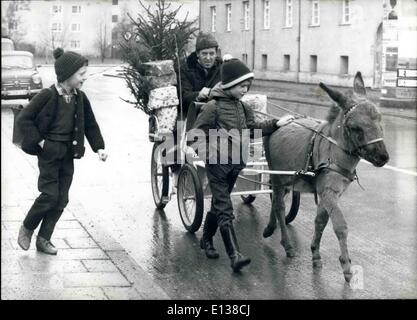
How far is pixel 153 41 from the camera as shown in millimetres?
9984

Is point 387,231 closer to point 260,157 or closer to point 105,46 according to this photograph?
point 260,157

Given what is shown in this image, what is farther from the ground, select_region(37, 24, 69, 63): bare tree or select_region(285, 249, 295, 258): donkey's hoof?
select_region(37, 24, 69, 63): bare tree

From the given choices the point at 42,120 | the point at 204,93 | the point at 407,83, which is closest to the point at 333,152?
the point at 204,93

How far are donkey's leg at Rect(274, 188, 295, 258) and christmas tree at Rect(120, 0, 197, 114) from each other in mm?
2342

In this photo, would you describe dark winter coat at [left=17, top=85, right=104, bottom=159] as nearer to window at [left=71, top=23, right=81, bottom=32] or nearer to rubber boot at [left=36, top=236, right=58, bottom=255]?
rubber boot at [left=36, top=236, right=58, bottom=255]

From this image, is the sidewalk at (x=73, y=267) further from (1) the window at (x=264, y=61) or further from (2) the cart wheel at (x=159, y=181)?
(1) the window at (x=264, y=61)

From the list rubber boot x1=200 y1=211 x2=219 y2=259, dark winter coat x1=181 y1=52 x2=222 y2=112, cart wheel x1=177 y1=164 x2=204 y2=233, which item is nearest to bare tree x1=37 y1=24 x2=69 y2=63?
dark winter coat x1=181 y1=52 x2=222 y2=112

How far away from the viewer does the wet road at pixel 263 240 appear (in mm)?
6781

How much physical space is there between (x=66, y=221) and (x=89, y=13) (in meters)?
7.45

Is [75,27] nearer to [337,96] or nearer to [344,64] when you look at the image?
[337,96]

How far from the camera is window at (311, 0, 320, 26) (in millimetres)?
35469

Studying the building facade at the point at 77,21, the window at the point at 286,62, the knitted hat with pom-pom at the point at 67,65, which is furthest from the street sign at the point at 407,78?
the knitted hat with pom-pom at the point at 67,65

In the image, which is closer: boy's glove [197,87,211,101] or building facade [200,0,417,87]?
boy's glove [197,87,211,101]

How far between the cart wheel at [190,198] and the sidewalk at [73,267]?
946 mm
